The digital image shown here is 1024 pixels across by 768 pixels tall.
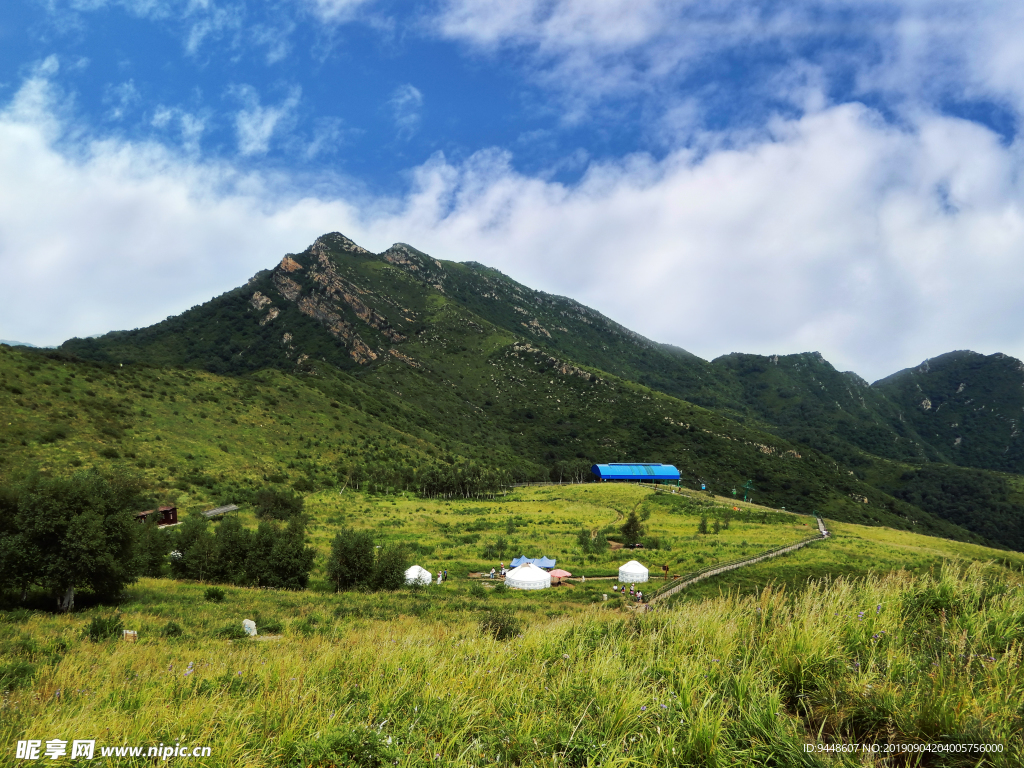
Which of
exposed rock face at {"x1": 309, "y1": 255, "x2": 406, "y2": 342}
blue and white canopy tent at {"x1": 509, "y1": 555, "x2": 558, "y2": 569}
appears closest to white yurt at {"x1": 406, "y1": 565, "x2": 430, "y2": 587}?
blue and white canopy tent at {"x1": 509, "y1": 555, "x2": 558, "y2": 569}

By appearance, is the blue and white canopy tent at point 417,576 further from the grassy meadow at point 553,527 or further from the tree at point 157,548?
the tree at point 157,548

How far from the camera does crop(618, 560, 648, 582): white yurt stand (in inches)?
1288

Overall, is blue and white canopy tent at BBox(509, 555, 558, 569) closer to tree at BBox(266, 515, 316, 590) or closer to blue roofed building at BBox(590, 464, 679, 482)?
tree at BBox(266, 515, 316, 590)

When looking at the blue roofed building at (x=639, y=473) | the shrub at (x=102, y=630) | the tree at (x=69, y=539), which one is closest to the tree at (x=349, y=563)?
the tree at (x=69, y=539)

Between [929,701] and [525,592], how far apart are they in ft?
97.4

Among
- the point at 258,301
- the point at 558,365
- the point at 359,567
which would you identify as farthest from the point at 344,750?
the point at 258,301

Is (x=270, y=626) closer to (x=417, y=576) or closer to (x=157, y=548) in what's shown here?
(x=417, y=576)

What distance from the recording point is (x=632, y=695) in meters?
3.87

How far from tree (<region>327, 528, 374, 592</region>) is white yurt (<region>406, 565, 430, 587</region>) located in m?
2.83

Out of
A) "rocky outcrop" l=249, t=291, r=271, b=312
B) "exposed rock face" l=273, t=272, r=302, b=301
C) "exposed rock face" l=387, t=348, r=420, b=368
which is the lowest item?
"exposed rock face" l=387, t=348, r=420, b=368

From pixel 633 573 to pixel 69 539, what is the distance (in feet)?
101

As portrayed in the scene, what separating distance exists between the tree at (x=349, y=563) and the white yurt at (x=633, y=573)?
17.4 m

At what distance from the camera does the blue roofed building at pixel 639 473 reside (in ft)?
349

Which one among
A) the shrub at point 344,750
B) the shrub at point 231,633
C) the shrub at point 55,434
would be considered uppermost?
the shrub at point 55,434
